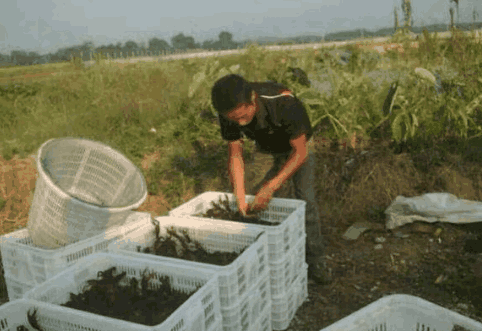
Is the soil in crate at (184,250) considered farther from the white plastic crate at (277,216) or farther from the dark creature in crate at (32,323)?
the dark creature in crate at (32,323)

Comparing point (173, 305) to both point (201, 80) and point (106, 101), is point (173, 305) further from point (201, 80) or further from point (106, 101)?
point (106, 101)

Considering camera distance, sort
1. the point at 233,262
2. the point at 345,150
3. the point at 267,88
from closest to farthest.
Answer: the point at 233,262, the point at 267,88, the point at 345,150

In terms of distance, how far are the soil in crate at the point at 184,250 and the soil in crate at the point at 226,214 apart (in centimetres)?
30

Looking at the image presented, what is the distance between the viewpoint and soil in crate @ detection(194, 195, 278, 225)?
8.89ft

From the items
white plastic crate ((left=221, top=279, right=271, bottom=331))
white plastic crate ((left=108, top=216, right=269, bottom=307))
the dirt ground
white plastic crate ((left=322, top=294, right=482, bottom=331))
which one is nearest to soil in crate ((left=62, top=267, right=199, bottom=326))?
white plastic crate ((left=108, top=216, right=269, bottom=307))

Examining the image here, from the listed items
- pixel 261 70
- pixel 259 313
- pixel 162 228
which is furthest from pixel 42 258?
pixel 261 70

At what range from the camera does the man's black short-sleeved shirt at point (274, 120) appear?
9.04 feet

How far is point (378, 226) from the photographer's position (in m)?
3.88

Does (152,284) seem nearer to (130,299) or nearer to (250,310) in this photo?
(130,299)

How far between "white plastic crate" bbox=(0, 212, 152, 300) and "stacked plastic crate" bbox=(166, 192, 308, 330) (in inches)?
16.3

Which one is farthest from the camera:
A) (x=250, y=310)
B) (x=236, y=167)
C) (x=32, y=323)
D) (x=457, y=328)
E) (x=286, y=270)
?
(x=236, y=167)

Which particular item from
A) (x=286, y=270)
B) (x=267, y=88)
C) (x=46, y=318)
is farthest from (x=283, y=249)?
(x=46, y=318)

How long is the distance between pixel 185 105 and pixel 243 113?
11.6 feet

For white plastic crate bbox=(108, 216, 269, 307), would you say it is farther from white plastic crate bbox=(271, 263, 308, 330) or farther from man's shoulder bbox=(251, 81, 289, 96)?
man's shoulder bbox=(251, 81, 289, 96)
